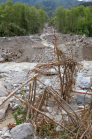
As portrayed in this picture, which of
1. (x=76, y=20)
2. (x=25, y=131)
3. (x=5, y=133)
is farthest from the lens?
(x=76, y=20)

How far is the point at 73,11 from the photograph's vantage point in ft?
A: 67.1

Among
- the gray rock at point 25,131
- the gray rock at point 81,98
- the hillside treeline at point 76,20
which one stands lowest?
the gray rock at point 81,98

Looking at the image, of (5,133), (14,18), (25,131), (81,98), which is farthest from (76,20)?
(25,131)

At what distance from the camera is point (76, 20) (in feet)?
69.8

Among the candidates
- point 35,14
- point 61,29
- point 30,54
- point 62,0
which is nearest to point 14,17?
point 35,14

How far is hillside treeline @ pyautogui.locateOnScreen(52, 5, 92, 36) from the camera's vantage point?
20.7 m

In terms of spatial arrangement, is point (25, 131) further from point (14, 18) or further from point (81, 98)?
point (14, 18)

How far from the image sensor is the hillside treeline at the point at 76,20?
20.7 meters

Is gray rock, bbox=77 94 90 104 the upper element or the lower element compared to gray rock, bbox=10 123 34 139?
lower

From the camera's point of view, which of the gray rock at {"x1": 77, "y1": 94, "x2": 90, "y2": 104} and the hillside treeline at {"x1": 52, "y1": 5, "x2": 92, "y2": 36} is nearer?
the gray rock at {"x1": 77, "y1": 94, "x2": 90, "y2": 104}

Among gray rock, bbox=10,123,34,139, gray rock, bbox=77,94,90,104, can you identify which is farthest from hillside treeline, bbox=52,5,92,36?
gray rock, bbox=10,123,34,139

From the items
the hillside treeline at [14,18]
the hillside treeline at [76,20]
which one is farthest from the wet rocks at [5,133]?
the hillside treeline at [76,20]

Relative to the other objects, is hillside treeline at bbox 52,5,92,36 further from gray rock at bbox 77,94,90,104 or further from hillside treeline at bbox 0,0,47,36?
gray rock at bbox 77,94,90,104

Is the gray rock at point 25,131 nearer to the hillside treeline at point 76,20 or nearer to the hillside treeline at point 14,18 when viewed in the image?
the hillside treeline at point 14,18
